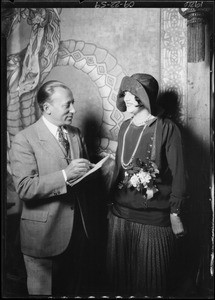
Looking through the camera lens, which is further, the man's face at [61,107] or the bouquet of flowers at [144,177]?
the man's face at [61,107]

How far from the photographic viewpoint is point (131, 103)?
345cm

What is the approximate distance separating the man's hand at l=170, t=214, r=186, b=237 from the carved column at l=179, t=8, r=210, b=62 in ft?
4.00

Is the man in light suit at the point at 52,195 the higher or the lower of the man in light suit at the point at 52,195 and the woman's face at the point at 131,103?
the lower

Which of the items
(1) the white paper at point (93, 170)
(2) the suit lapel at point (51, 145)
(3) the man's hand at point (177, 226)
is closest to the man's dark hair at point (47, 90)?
(2) the suit lapel at point (51, 145)

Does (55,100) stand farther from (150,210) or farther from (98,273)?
(98,273)

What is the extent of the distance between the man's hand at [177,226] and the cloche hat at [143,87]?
84 cm

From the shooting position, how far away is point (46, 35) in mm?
3553

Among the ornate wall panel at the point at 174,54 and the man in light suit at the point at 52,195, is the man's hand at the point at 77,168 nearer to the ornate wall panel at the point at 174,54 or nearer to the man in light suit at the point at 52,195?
the man in light suit at the point at 52,195

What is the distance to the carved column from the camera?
347cm

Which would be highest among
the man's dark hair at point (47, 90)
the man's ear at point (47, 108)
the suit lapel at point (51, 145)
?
the man's dark hair at point (47, 90)

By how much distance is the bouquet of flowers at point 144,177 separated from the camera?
335 centimetres

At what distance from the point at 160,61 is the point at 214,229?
53.9 inches

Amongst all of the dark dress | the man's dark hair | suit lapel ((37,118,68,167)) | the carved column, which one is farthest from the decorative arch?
the carved column

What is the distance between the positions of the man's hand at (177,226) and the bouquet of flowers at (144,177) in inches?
9.5
